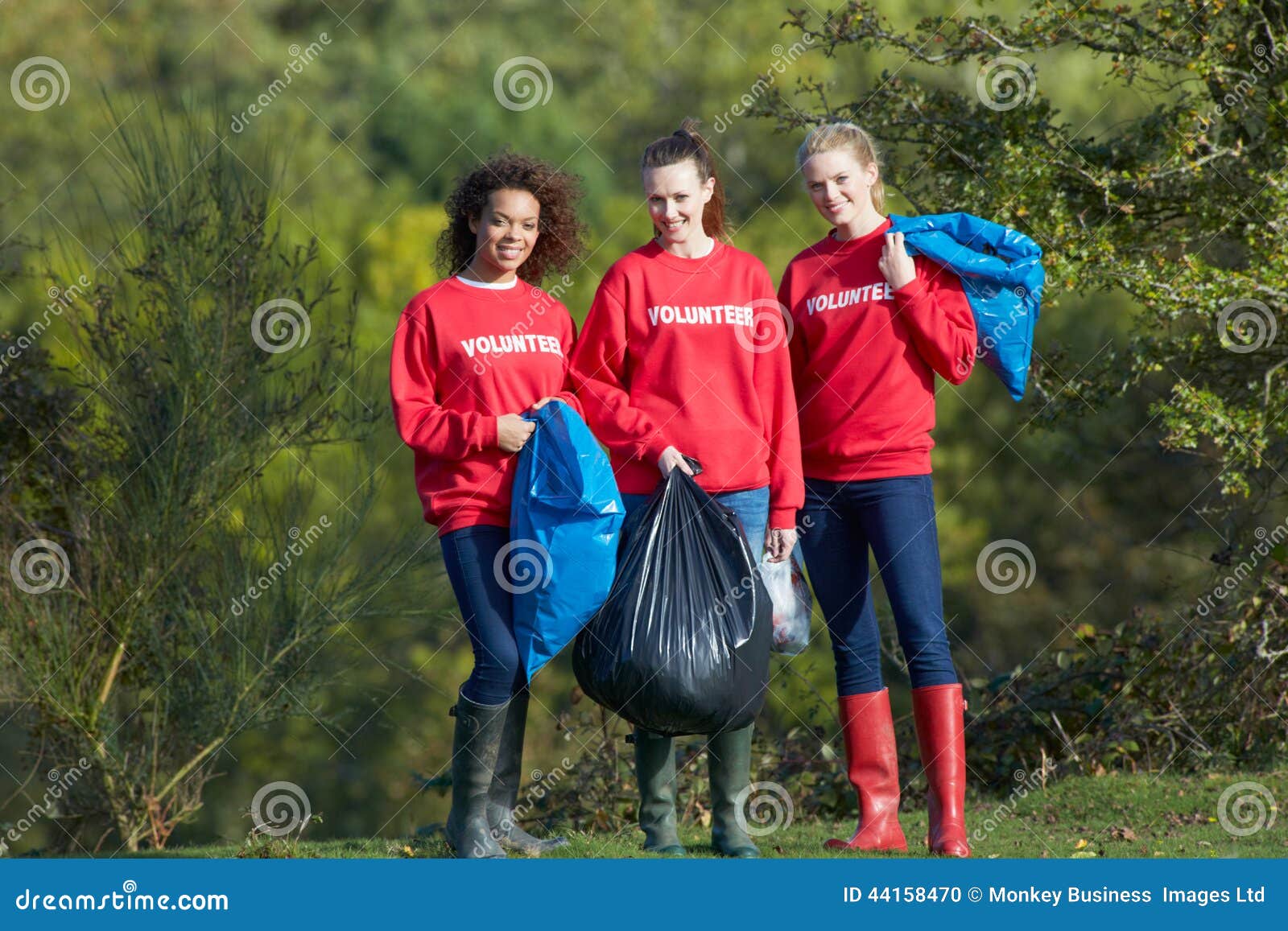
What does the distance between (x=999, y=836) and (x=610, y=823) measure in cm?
160

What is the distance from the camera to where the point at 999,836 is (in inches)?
194

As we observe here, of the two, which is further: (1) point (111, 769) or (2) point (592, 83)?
(2) point (592, 83)

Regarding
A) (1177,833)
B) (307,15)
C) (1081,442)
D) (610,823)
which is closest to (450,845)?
(610,823)

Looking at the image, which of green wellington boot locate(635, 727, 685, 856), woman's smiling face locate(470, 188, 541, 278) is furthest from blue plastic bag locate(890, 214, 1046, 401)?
green wellington boot locate(635, 727, 685, 856)

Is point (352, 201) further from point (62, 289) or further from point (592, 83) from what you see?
point (62, 289)

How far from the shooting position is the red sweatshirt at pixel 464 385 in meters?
3.92

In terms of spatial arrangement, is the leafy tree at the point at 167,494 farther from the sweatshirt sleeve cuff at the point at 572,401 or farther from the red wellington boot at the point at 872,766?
the red wellington boot at the point at 872,766

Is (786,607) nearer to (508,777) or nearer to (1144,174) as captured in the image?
(508,777)

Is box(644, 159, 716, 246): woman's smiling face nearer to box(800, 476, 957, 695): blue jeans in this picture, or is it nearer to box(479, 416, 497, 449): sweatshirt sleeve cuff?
box(479, 416, 497, 449): sweatshirt sleeve cuff

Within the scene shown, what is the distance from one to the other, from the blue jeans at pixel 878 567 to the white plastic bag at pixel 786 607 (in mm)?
76

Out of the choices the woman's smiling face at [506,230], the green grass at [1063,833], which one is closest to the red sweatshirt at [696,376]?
the woman's smiling face at [506,230]

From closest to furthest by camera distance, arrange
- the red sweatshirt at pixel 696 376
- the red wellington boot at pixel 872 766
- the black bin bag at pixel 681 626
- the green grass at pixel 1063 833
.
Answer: the black bin bag at pixel 681 626, the red sweatshirt at pixel 696 376, the red wellington boot at pixel 872 766, the green grass at pixel 1063 833

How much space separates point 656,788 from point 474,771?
1.64ft

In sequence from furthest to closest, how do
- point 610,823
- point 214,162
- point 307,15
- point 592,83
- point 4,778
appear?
point 307,15 → point 592,83 → point 4,778 → point 214,162 → point 610,823
